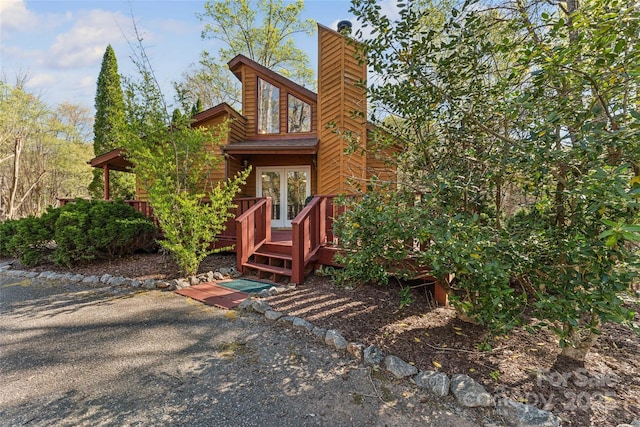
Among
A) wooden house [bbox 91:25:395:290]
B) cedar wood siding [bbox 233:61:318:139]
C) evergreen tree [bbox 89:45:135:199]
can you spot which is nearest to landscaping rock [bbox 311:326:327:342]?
wooden house [bbox 91:25:395:290]

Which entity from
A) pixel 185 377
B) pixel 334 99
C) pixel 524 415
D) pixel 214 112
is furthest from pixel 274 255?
pixel 214 112

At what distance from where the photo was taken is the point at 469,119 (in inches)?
105

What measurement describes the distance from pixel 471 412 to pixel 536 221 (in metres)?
1.62

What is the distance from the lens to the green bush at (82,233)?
576 centimetres

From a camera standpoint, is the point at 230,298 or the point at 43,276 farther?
the point at 43,276

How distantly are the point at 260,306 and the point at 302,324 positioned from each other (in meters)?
0.76

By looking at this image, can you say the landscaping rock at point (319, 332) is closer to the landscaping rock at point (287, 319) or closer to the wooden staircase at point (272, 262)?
the landscaping rock at point (287, 319)

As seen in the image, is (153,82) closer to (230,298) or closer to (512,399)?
(230,298)

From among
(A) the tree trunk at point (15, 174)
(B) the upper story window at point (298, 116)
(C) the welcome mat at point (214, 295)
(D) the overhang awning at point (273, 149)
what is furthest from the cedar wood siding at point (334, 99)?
(A) the tree trunk at point (15, 174)

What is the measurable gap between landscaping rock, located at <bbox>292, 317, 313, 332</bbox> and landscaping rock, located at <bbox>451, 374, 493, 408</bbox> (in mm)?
1513

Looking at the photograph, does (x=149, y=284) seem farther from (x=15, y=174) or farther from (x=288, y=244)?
(x=15, y=174)

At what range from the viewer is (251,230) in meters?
5.86

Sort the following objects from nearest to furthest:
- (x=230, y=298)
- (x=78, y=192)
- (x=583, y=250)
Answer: (x=583, y=250), (x=230, y=298), (x=78, y=192)

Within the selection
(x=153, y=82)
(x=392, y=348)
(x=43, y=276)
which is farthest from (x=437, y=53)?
(x=43, y=276)
